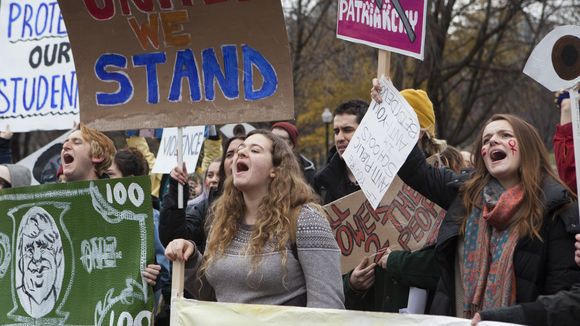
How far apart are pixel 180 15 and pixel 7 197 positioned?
145 centimetres

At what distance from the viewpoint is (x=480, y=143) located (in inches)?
170

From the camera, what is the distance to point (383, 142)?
4492 mm

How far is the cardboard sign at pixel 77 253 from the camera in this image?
4738mm

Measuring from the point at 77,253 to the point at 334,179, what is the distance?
1.53 m

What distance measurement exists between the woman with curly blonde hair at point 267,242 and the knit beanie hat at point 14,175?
2.39 metres

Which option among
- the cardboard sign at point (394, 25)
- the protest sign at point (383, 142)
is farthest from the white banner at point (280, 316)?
the cardboard sign at point (394, 25)

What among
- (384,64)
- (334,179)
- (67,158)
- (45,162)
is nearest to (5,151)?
(45,162)

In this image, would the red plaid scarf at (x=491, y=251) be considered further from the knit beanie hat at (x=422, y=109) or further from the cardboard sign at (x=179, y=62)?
the knit beanie hat at (x=422, y=109)

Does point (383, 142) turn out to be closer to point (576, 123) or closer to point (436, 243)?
point (436, 243)

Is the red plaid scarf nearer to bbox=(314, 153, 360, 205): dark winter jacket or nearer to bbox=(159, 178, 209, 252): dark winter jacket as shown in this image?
bbox=(159, 178, 209, 252): dark winter jacket

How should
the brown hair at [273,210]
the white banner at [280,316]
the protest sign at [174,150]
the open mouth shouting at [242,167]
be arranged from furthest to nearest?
1. the protest sign at [174,150]
2. the open mouth shouting at [242,167]
3. the brown hair at [273,210]
4. the white banner at [280,316]

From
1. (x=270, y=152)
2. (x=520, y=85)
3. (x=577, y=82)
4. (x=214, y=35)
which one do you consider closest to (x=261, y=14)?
(x=214, y=35)

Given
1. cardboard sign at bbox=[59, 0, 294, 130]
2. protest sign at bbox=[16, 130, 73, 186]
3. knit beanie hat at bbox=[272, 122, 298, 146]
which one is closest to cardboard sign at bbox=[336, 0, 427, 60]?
cardboard sign at bbox=[59, 0, 294, 130]

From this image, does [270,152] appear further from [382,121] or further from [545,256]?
[545,256]
